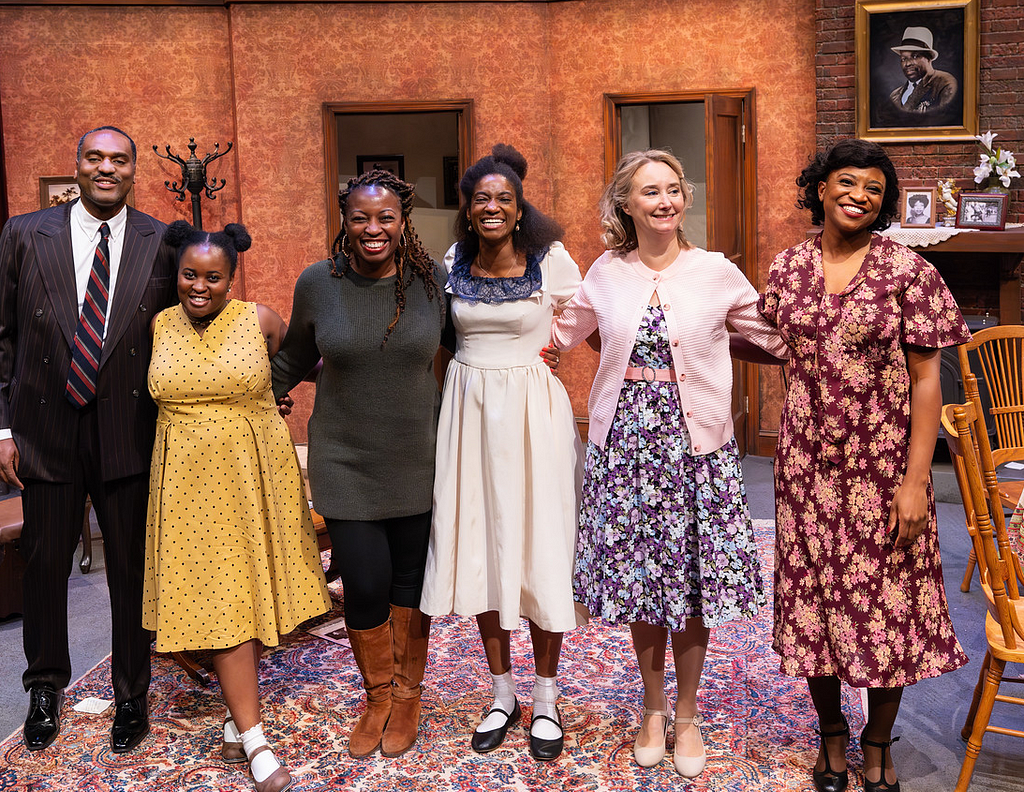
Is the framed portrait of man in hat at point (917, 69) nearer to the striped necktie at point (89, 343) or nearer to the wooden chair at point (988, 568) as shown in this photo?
the wooden chair at point (988, 568)

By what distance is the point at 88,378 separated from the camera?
9.84 feet

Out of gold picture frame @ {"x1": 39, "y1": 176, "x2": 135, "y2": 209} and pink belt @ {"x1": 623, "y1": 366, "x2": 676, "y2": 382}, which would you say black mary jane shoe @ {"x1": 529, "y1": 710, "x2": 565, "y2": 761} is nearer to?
pink belt @ {"x1": 623, "y1": 366, "x2": 676, "y2": 382}

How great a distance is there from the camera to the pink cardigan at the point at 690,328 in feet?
8.97

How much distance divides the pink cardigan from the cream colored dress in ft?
0.50

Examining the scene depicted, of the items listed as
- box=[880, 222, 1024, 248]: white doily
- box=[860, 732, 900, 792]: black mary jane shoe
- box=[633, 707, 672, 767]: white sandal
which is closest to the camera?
box=[860, 732, 900, 792]: black mary jane shoe

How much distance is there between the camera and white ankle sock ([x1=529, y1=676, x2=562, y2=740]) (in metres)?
3.02

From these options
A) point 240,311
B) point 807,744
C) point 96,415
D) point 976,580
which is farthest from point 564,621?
point 976,580

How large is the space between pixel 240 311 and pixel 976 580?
3.25 metres

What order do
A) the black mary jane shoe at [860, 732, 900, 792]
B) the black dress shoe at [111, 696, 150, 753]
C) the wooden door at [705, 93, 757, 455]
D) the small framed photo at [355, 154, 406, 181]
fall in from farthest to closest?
1. the small framed photo at [355, 154, 406, 181]
2. the wooden door at [705, 93, 757, 455]
3. the black dress shoe at [111, 696, 150, 753]
4. the black mary jane shoe at [860, 732, 900, 792]

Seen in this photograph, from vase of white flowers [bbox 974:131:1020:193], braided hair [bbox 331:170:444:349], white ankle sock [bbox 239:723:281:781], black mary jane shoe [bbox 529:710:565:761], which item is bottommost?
black mary jane shoe [bbox 529:710:565:761]

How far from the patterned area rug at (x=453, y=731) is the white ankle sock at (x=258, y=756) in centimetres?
7

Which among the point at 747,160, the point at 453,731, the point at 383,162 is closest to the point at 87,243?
the point at 453,731

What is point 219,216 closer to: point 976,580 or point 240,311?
point 240,311

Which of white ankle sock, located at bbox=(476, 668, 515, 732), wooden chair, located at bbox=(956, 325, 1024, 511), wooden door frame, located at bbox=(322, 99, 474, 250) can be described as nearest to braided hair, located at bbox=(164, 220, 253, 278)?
white ankle sock, located at bbox=(476, 668, 515, 732)
